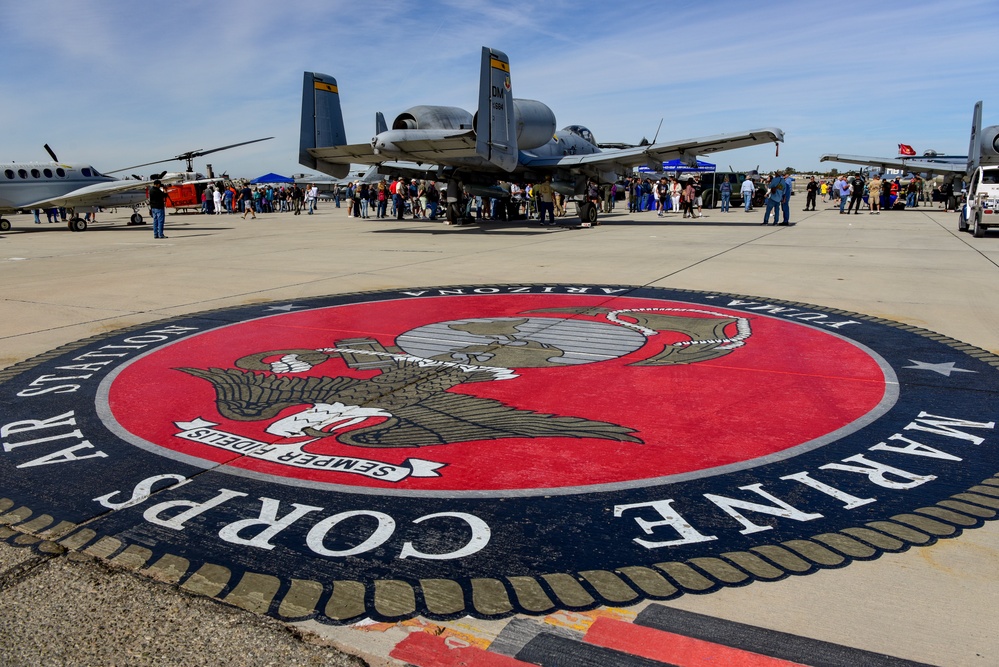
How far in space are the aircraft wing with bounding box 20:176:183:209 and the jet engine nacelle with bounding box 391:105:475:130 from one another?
10134 mm

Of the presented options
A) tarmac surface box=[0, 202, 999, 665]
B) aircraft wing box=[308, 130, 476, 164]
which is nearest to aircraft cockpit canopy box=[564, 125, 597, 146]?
aircraft wing box=[308, 130, 476, 164]

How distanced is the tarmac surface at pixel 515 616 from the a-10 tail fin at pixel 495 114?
158 inches

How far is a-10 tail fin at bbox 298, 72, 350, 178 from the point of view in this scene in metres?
22.9

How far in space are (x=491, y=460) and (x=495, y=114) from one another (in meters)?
17.1

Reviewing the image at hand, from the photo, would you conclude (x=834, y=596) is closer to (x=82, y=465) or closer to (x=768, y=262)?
(x=82, y=465)

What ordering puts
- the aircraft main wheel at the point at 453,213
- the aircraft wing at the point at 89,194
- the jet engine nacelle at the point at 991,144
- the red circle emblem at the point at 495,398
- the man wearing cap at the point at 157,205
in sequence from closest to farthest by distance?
the red circle emblem at the point at 495,398
the man wearing cap at the point at 157,205
the aircraft main wheel at the point at 453,213
the aircraft wing at the point at 89,194
the jet engine nacelle at the point at 991,144

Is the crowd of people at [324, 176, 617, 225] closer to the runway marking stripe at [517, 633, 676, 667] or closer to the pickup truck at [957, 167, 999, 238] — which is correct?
the pickup truck at [957, 167, 999, 238]

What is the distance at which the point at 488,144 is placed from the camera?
63.6ft

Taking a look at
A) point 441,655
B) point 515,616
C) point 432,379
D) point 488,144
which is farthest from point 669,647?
point 488,144

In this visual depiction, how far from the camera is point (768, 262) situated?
13.0m

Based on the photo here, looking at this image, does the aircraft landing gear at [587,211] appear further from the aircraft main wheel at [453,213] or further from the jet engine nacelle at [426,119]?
the jet engine nacelle at [426,119]

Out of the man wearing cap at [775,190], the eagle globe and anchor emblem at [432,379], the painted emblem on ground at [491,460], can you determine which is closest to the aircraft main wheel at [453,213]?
the man wearing cap at [775,190]

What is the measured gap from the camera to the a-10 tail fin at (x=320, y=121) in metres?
22.9

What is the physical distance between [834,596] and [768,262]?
11.4 m
